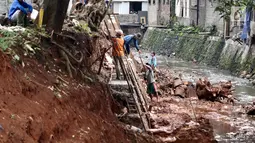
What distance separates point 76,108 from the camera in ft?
24.3

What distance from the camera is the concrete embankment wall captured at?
28375 mm

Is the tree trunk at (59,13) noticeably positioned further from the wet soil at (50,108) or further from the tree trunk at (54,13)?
the wet soil at (50,108)

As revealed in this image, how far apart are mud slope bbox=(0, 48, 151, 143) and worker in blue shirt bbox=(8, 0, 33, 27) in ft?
6.80

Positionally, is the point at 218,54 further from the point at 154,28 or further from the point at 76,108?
the point at 76,108

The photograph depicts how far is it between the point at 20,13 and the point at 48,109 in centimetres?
401

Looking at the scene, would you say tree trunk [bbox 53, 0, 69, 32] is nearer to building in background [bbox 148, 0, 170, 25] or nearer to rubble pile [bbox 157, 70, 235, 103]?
rubble pile [bbox 157, 70, 235, 103]

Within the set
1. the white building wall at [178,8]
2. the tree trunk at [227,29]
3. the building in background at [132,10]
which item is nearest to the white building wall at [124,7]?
the building in background at [132,10]

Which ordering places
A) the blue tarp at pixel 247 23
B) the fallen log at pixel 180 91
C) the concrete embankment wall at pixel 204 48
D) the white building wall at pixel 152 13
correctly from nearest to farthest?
the fallen log at pixel 180 91
the blue tarp at pixel 247 23
the concrete embankment wall at pixel 204 48
the white building wall at pixel 152 13

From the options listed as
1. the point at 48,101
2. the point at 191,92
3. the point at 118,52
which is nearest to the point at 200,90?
the point at 191,92

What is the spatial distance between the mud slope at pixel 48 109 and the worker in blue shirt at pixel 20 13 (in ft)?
6.80

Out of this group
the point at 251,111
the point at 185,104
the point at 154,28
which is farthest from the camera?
the point at 154,28

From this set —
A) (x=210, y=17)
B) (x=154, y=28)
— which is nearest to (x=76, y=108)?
(x=210, y=17)

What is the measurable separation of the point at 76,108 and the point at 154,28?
144 feet

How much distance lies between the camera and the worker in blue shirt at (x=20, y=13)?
9734 millimetres
